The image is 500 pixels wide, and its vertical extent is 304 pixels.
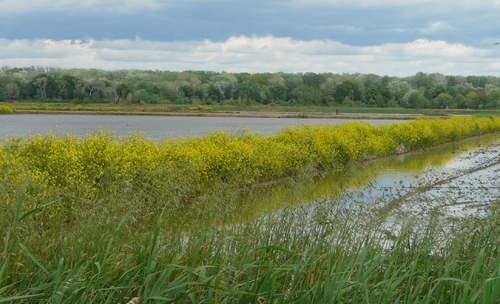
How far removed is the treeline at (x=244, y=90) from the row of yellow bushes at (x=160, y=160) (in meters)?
69.3

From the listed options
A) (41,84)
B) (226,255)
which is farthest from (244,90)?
(226,255)

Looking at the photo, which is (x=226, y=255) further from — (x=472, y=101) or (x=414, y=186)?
(x=472, y=101)

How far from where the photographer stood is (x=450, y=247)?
654cm

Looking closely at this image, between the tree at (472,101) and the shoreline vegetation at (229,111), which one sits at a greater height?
the tree at (472,101)

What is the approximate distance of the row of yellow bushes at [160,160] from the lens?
976 centimetres

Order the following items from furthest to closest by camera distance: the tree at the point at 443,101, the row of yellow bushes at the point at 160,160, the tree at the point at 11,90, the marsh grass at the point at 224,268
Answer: the tree at the point at 443,101 → the tree at the point at 11,90 → the row of yellow bushes at the point at 160,160 → the marsh grass at the point at 224,268

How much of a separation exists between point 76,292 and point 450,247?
3670 mm

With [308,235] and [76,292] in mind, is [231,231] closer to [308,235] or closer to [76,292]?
[308,235]

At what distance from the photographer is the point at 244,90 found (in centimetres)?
11181

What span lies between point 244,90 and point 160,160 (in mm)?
97168

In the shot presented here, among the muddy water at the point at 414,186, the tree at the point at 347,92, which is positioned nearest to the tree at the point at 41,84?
the tree at the point at 347,92

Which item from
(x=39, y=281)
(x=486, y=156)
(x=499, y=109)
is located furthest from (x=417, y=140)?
(x=499, y=109)

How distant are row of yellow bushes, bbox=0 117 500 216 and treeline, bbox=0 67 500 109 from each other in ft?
227

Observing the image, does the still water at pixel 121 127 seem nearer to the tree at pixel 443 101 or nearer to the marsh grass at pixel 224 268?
the marsh grass at pixel 224 268
